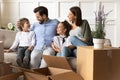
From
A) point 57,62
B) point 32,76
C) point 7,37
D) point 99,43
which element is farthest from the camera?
point 7,37

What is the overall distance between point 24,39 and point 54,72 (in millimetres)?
1226

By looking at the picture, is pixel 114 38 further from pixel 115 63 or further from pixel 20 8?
pixel 115 63

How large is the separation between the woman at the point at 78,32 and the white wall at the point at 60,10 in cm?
189

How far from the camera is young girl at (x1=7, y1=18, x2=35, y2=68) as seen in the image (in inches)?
134

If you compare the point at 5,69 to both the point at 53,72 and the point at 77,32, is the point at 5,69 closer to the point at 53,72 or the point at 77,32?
the point at 53,72

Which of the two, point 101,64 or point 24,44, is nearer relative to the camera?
point 101,64

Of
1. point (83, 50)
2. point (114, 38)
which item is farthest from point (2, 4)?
point (83, 50)

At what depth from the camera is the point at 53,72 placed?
2.66 m

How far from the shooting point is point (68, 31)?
3434 mm

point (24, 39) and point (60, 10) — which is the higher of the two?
point (60, 10)

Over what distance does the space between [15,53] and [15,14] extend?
224cm

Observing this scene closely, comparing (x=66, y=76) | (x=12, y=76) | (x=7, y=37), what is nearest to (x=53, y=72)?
(x=66, y=76)

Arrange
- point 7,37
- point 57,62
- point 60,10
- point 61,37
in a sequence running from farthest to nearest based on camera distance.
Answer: point 60,10 → point 7,37 → point 61,37 → point 57,62

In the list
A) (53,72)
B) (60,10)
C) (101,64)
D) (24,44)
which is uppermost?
(60,10)
